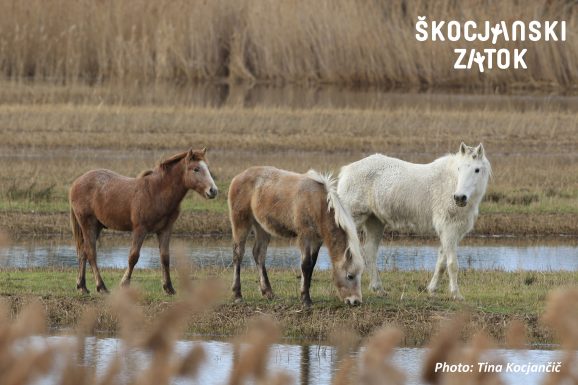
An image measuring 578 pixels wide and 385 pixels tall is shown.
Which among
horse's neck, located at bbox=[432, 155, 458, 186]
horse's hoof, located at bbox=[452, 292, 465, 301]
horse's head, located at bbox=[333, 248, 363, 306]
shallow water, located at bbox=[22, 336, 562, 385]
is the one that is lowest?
shallow water, located at bbox=[22, 336, 562, 385]

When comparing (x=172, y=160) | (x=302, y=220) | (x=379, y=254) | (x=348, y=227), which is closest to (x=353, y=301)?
(x=348, y=227)

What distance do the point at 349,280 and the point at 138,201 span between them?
211 centimetres

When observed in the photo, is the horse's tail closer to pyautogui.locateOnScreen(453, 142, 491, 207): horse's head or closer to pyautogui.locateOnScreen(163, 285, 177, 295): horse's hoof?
pyautogui.locateOnScreen(163, 285, 177, 295): horse's hoof

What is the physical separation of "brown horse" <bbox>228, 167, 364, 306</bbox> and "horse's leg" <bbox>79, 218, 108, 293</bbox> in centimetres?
126

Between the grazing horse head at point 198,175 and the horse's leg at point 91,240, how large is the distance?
102cm

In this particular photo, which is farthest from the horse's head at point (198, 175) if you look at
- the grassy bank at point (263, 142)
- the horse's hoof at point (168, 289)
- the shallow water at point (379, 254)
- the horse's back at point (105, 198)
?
the grassy bank at point (263, 142)

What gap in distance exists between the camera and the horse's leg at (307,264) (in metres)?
10.5

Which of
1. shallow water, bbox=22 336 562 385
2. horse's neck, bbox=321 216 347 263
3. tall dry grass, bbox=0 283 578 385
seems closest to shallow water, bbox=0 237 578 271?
horse's neck, bbox=321 216 347 263

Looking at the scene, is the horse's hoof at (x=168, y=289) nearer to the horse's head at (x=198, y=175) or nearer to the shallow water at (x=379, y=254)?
the horse's head at (x=198, y=175)

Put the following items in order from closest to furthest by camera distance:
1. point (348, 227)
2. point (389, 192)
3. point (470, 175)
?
point (348, 227)
point (470, 175)
point (389, 192)

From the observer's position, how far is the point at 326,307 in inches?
413

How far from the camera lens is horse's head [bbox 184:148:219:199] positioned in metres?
11.0

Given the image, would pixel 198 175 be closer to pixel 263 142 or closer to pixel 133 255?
pixel 133 255

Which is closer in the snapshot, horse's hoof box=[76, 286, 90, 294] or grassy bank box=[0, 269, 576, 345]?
grassy bank box=[0, 269, 576, 345]
